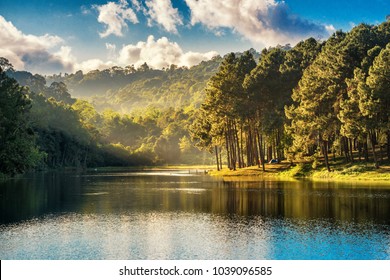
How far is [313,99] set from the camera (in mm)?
83812

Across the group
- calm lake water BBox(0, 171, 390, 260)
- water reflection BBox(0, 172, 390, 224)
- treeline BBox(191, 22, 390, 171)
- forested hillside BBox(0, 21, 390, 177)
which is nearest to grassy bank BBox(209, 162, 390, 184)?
forested hillside BBox(0, 21, 390, 177)

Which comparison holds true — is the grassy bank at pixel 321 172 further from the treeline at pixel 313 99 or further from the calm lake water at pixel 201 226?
the calm lake water at pixel 201 226

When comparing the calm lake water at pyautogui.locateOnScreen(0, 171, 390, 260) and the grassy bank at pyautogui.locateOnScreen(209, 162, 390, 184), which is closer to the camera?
the calm lake water at pyautogui.locateOnScreen(0, 171, 390, 260)

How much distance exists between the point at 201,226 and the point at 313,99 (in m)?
52.5

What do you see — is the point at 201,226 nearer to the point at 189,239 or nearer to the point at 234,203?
the point at 189,239

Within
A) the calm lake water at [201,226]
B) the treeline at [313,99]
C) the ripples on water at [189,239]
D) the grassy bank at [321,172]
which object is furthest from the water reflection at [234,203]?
the treeline at [313,99]

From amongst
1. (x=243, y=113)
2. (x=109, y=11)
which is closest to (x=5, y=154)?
(x=109, y=11)

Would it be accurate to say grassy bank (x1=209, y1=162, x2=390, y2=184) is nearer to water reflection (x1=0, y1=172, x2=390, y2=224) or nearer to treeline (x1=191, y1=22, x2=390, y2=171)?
treeline (x1=191, y1=22, x2=390, y2=171)

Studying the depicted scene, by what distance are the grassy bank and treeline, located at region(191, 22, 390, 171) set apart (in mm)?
1809

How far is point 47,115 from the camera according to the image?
16775 centimetres

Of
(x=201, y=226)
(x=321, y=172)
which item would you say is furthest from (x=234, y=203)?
(x=321, y=172)

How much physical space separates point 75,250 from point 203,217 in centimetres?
1489

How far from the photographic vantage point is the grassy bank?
7488cm
